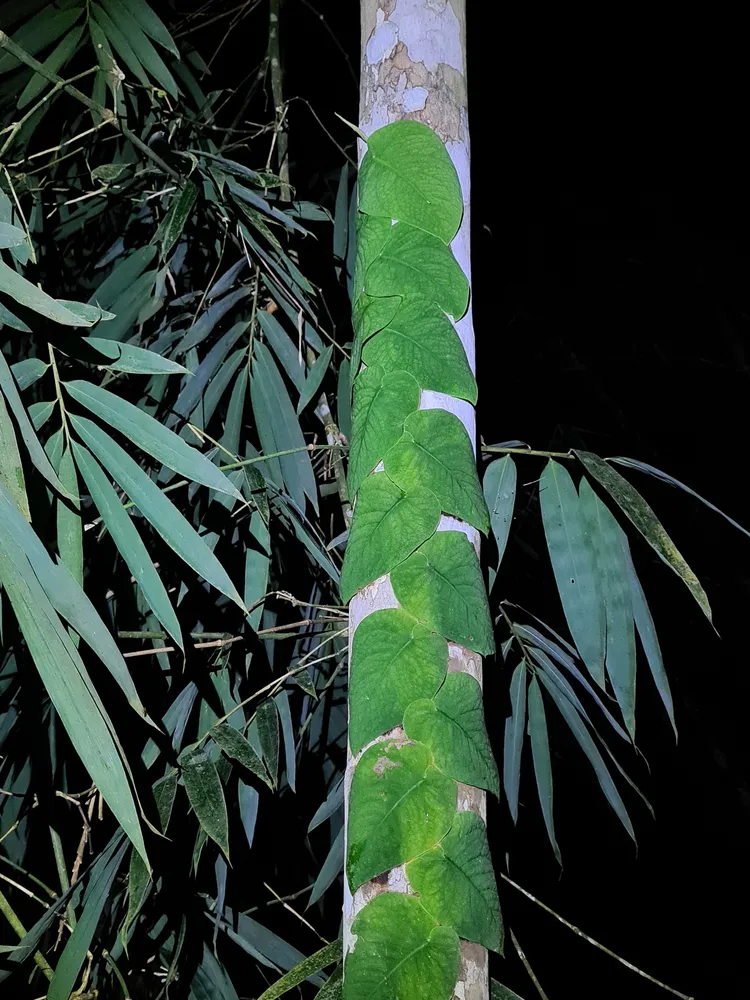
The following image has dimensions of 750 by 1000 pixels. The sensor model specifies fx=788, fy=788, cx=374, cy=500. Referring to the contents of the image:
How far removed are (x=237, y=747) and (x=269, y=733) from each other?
0.06 meters

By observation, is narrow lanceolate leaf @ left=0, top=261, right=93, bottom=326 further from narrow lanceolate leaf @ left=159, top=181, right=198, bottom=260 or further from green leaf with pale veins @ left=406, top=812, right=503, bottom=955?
green leaf with pale veins @ left=406, top=812, right=503, bottom=955

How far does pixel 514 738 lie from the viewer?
884 millimetres

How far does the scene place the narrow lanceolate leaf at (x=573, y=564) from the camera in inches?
28.4

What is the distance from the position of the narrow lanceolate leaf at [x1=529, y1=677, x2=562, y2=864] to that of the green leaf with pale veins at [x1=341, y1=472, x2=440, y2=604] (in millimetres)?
464

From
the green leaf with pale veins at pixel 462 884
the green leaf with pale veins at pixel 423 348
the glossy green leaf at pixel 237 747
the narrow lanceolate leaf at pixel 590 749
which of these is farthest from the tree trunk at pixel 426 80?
the narrow lanceolate leaf at pixel 590 749

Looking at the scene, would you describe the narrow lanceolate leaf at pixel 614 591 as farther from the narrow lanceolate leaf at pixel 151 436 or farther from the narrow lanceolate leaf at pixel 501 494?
the narrow lanceolate leaf at pixel 151 436

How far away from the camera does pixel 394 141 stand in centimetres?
55

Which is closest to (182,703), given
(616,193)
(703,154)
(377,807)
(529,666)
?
(529,666)

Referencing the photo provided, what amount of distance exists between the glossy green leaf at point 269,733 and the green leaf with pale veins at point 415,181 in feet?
1.77

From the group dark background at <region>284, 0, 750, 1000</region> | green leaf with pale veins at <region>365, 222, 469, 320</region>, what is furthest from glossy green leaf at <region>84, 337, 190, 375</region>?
dark background at <region>284, 0, 750, 1000</region>

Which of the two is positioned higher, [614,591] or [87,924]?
[614,591]

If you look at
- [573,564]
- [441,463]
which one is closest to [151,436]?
[441,463]

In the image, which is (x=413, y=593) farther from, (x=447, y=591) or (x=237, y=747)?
(x=237, y=747)

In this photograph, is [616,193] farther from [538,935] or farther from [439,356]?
[538,935]
